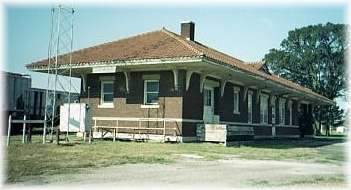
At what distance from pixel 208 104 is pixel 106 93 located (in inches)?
194

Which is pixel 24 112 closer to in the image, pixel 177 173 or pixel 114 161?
pixel 114 161

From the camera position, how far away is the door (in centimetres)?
2167

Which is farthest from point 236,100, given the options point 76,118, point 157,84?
point 76,118

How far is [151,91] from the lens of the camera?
20.2 m

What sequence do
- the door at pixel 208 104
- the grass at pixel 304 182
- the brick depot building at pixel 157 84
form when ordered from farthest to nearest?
the door at pixel 208 104
the brick depot building at pixel 157 84
the grass at pixel 304 182

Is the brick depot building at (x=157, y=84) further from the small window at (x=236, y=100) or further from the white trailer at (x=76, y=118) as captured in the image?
the white trailer at (x=76, y=118)

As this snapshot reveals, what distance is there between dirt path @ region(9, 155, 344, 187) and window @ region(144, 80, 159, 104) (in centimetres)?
881

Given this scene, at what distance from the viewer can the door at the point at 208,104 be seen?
853 inches

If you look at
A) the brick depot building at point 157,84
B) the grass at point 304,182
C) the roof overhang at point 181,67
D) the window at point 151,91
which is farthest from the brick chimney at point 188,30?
the grass at point 304,182

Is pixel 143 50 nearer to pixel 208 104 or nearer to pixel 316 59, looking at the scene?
pixel 208 104

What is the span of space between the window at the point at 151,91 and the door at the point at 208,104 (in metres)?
2.64

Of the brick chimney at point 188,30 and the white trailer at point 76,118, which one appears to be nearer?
the white trailer at point 76,118

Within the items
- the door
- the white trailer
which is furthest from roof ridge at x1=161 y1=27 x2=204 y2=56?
the white trailer

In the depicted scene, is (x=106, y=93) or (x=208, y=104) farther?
(x=208, y=104)
